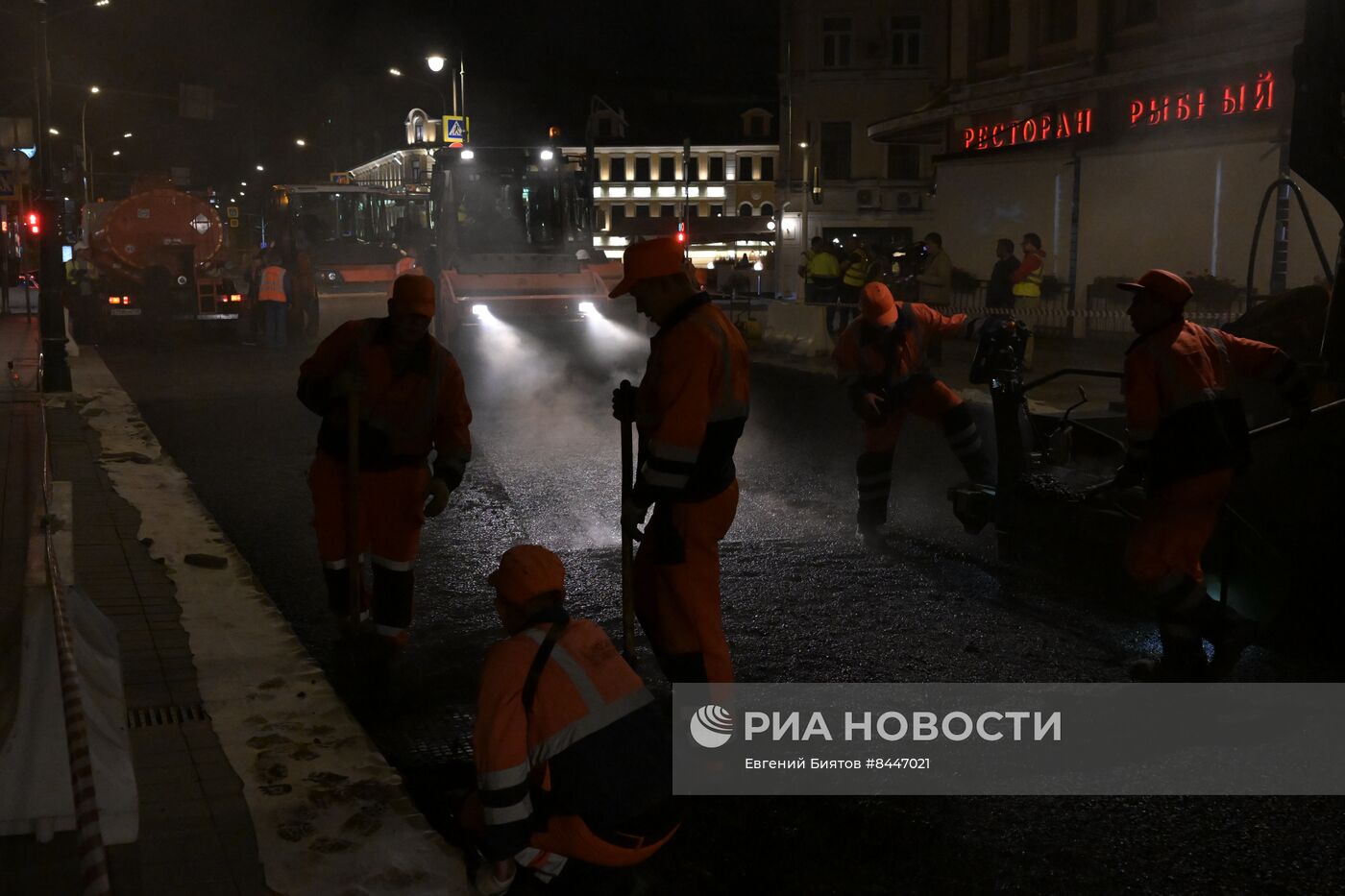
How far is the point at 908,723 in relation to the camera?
5.08m

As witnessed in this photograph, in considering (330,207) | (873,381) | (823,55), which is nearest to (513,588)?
(873,381)

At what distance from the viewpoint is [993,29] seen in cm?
2828

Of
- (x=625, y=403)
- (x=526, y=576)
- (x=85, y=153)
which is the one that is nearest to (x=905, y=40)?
(x=85, y=153)

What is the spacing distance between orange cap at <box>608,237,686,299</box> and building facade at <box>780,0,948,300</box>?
43.8 meters

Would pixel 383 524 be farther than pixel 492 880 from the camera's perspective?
Yes

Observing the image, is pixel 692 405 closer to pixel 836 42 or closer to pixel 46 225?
pixel 46 225

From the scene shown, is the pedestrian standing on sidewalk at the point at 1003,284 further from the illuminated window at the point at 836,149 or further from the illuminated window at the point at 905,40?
the illuminated window at the point at 836,149

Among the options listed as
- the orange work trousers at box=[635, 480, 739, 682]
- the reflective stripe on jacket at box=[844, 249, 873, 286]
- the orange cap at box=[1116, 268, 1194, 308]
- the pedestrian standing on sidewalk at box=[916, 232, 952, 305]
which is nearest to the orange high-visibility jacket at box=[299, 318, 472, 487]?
the orange work trousers at box=[635, 480, 739, 682]

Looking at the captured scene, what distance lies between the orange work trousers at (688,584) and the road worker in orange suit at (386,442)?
1.23 m

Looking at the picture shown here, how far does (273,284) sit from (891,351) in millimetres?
17205

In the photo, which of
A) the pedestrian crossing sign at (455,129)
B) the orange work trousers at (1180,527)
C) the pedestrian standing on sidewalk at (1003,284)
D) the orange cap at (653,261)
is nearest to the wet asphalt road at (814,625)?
the orange work trousers at (1180,527)

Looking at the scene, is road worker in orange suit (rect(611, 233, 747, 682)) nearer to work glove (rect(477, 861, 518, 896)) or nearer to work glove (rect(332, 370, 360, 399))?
work glove (rect(477, 861, 518, 896))

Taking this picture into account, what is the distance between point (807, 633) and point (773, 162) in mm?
75434

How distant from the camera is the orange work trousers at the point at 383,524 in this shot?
18.0ft
